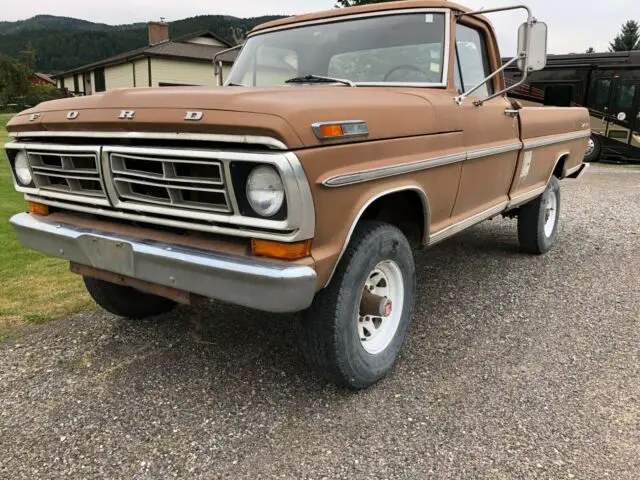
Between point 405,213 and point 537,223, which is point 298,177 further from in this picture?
point 537,223

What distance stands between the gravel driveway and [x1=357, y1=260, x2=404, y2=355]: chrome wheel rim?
238mm

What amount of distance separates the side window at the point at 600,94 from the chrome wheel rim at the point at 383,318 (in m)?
14.9

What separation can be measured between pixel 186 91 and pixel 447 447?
1.99 metres

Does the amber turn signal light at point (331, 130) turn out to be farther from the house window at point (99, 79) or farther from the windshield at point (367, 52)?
the house window at point (99, 79)

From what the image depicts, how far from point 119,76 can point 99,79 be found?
3.04 metres

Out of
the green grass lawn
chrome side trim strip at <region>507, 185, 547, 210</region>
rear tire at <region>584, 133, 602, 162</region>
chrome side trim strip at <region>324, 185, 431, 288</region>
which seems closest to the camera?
chrome side trim strip at <region>324, 185, 431, 288</region>

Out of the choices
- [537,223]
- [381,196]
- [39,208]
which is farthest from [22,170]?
[537,223]

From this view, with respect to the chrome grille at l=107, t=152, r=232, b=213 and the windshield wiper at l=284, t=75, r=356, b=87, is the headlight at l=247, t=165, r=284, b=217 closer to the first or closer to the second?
the chrome grille at l=107, t=152, r=232, b=213

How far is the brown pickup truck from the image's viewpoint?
2.24 m

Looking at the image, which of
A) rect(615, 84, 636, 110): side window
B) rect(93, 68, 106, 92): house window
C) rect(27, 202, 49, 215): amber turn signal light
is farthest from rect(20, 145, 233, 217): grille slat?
rect(93, 68, 106, 92): house window

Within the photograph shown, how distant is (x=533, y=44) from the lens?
3.33m

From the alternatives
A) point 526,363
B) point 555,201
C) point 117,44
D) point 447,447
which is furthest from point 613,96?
point 117,44

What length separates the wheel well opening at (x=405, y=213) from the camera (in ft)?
9.85

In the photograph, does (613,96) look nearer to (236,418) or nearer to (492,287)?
(492,287)
